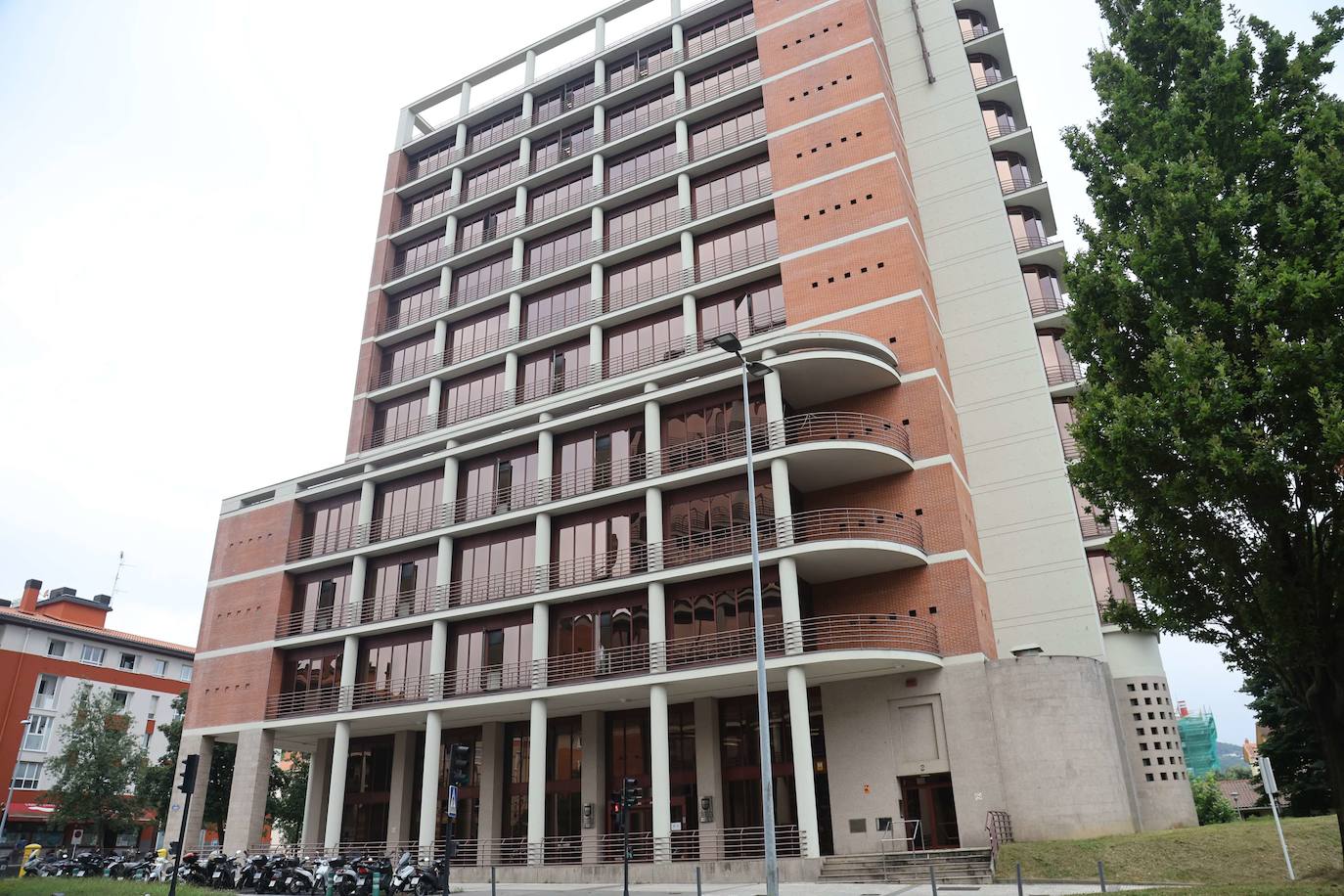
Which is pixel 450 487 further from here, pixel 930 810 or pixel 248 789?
pixel 930 810

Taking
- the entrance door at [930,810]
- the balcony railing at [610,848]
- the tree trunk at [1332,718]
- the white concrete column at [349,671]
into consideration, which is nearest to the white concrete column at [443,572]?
the white concrete column at [349,671]

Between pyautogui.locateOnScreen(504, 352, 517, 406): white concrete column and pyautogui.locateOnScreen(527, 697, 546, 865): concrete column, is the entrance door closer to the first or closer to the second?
pyautogui.locateOnScreen(527, 697, 546, 865): concrete column

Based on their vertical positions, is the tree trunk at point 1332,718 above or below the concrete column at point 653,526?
below

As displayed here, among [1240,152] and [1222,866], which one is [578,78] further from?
[1222,866]

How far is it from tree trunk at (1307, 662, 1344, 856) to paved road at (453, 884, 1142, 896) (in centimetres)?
546

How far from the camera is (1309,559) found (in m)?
13.5

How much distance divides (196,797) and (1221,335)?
42.3 meters

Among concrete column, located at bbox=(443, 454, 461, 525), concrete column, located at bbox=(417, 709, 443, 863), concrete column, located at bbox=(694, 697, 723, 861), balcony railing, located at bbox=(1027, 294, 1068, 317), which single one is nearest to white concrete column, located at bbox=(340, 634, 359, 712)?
concrete column, located at bbox=(417, 709, 443, 863)

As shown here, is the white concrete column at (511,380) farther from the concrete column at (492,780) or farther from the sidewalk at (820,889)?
the sidewalk at (820,889)

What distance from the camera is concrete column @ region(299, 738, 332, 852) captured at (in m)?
38.3

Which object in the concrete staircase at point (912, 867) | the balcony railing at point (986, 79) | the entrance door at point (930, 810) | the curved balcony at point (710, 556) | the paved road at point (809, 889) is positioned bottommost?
the paved road at point (809, 889)

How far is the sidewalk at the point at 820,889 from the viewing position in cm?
1931

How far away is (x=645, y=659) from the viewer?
30500 mm

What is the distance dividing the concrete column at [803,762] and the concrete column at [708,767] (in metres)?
4.70
